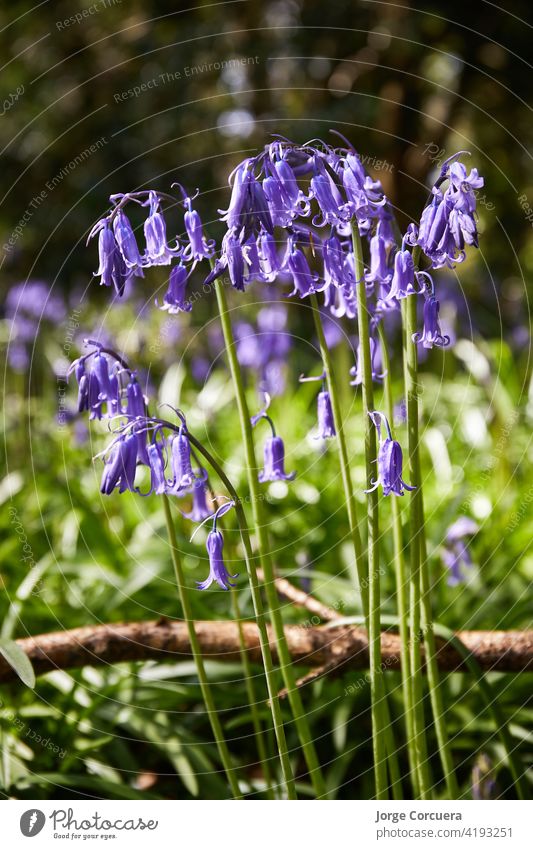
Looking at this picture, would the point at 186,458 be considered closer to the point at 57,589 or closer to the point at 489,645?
the point at 489,645

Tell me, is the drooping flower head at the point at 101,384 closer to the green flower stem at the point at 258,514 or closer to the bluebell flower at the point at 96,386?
the bluebell flower at the point at 96,386

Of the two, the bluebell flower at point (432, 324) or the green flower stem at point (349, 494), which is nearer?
the bluebell flower at point (432, 324)

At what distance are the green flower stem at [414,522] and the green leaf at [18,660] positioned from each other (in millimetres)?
1066

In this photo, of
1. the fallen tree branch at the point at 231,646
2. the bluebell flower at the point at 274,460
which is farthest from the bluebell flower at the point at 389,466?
the fallen tree branch at the point at 231,646

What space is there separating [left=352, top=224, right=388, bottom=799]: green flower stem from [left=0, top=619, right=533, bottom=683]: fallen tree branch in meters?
0.70

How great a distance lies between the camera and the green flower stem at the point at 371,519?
191 cm

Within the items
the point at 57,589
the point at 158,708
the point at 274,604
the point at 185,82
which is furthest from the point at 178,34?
the point at 274,604

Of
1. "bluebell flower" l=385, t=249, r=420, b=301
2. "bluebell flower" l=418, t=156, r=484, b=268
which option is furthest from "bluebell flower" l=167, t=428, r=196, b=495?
"bluebell flower" l=418, t=156, r=484, b=268

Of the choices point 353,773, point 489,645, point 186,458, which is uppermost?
point 186,458

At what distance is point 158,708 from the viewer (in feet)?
11.1

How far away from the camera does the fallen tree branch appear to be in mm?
2768

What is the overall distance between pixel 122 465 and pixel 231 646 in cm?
128

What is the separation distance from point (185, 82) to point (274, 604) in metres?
8.77

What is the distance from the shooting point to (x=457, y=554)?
373cm
